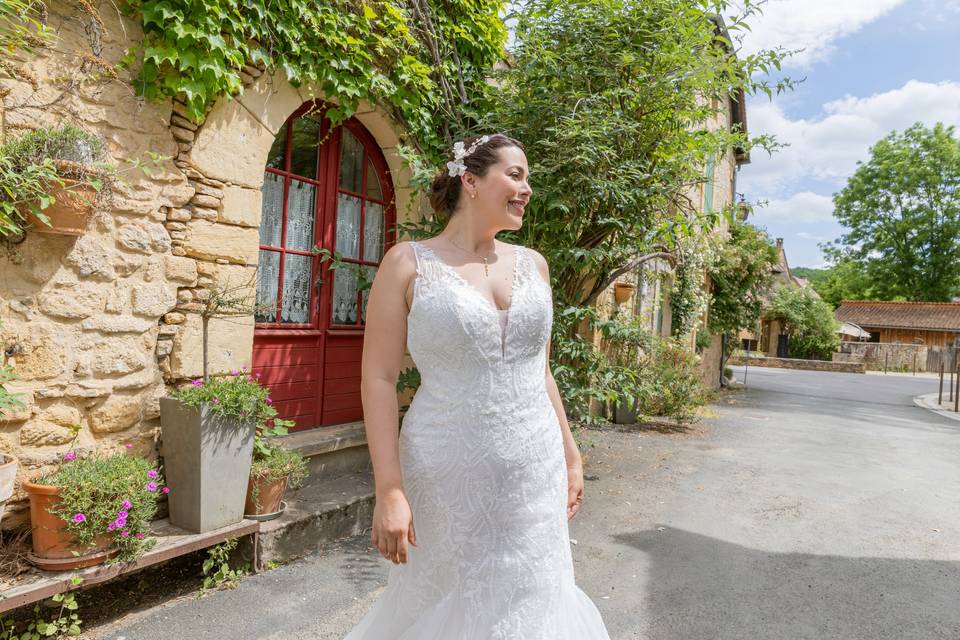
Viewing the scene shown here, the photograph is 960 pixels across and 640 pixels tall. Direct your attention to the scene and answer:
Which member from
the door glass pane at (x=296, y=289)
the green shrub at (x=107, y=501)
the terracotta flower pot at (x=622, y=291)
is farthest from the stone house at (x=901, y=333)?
the green shrub at (x=107, y=501)

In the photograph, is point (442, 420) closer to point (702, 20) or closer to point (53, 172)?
point (53, 172)

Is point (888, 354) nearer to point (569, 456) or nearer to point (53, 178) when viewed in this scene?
point (569, 456)

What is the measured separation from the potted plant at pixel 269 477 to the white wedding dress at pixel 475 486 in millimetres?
1911

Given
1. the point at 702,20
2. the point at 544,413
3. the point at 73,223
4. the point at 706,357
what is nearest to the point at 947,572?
the point at 544,413

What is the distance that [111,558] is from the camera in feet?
9.03

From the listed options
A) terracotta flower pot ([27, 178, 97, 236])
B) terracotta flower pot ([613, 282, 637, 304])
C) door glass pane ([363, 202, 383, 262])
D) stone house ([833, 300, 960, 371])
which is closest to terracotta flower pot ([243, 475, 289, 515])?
terracotta flower pot ([27, 178, 97, 236])

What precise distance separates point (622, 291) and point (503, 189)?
7.24m

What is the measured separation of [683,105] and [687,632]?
4259 mm

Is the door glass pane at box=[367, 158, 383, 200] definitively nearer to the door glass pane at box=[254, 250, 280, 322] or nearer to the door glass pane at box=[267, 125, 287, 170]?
the door glass pane at box=[267, 125, 287, 170]

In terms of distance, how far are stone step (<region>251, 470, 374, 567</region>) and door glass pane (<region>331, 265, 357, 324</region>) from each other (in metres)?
1.37

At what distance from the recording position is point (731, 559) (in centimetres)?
393

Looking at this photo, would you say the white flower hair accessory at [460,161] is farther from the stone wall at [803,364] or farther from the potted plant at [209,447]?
the stone wall at [803,364]

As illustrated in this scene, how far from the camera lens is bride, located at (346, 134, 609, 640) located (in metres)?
1.68

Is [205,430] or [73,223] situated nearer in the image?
[73,223]
